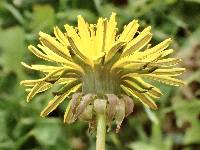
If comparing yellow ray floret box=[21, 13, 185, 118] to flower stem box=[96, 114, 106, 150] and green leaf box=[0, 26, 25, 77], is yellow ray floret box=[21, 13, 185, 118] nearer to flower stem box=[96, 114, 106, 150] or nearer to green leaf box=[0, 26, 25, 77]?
flower stem box=[96, 114, 106, 150]

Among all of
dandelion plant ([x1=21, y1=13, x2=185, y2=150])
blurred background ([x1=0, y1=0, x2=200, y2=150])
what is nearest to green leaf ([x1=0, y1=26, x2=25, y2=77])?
blurred background ([x1=0, y1=0, x2=200, y2=150])

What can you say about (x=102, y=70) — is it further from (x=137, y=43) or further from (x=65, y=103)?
(x=65, y=103)

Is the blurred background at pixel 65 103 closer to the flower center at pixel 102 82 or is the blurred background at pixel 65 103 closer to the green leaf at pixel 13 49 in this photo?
the green leaf at pixel 13 49

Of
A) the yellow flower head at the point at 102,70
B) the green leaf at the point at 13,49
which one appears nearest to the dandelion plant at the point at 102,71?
the yellow flower head at the point at 102,70

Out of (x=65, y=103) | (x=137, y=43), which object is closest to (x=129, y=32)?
(x=137, y=43)

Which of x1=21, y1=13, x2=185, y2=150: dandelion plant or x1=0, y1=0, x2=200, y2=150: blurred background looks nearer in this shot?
x1=21, y1=13, x2=185, y2=150: dandelion plant

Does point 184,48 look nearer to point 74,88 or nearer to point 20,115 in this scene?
point 20,115
